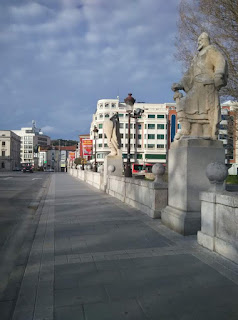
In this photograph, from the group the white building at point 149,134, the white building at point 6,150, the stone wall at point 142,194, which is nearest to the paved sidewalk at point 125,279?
the stone wall at point 142,194

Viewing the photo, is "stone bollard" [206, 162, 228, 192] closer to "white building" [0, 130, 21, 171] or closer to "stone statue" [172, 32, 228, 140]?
"stone statue" [172, 32, 228, 140]

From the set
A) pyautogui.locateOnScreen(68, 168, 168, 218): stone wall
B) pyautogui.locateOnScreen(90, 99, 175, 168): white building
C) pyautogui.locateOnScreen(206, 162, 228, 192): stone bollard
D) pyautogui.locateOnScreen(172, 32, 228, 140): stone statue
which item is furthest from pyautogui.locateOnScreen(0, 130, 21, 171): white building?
A: pyautogui.locateOnScreen(206, 162, 228, 192): stone bollard

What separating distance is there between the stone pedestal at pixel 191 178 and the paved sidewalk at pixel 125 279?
1.00 ft

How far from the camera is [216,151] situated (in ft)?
19.3

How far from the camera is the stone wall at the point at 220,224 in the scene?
4031 millimetres

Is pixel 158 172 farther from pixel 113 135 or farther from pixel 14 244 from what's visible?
pixel 113 135

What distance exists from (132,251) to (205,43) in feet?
15.2

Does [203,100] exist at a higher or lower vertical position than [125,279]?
higher

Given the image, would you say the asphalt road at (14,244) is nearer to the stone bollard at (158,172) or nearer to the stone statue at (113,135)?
the stone bollard at (158,172)

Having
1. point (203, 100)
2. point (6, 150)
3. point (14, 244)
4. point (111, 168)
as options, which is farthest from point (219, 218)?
point (6, 150)

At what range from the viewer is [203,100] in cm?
612

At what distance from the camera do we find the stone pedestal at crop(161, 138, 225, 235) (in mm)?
5590

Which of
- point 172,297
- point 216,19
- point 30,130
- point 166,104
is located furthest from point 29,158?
point 172,297

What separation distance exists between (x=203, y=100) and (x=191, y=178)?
5.66 feet
